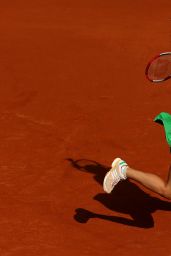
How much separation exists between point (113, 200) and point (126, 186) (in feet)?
1.17

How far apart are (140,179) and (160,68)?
44.9 inches

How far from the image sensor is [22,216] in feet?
17.9

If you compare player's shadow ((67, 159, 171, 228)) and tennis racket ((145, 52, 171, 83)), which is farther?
tennis racket ((145, 52, 171, 83))

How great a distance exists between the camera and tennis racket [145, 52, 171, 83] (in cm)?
580

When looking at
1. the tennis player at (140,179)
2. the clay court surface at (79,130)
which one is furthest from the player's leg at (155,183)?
the clay court surface at (79,130)

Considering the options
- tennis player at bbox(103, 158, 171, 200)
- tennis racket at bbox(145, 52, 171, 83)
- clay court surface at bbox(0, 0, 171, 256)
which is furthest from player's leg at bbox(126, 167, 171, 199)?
tennis racket at bbox(145, 52, 171, 83)

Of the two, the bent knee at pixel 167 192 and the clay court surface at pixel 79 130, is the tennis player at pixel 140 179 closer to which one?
the bent knee at pixel 167 192

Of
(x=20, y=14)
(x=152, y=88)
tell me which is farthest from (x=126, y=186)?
(x=20, y=14)

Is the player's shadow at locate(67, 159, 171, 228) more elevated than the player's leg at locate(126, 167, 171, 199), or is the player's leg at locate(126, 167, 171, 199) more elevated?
the player's leg at locate(126, 167, 171, 199)

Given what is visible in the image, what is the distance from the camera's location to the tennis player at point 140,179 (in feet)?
17.3

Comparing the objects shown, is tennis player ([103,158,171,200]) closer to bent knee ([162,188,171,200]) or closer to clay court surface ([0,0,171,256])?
bent knee ([162,188,171,200])

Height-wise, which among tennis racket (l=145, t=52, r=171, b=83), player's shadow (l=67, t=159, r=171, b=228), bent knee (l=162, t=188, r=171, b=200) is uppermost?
tennis racket (l=145, t=52, r=171, b=83)

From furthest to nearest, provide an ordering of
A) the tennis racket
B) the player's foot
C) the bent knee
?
the tennis racket, the player's foot, the bent knee

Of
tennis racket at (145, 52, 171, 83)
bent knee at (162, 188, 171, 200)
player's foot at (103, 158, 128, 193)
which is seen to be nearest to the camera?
bent knee at (162, 188, 171, 200)
